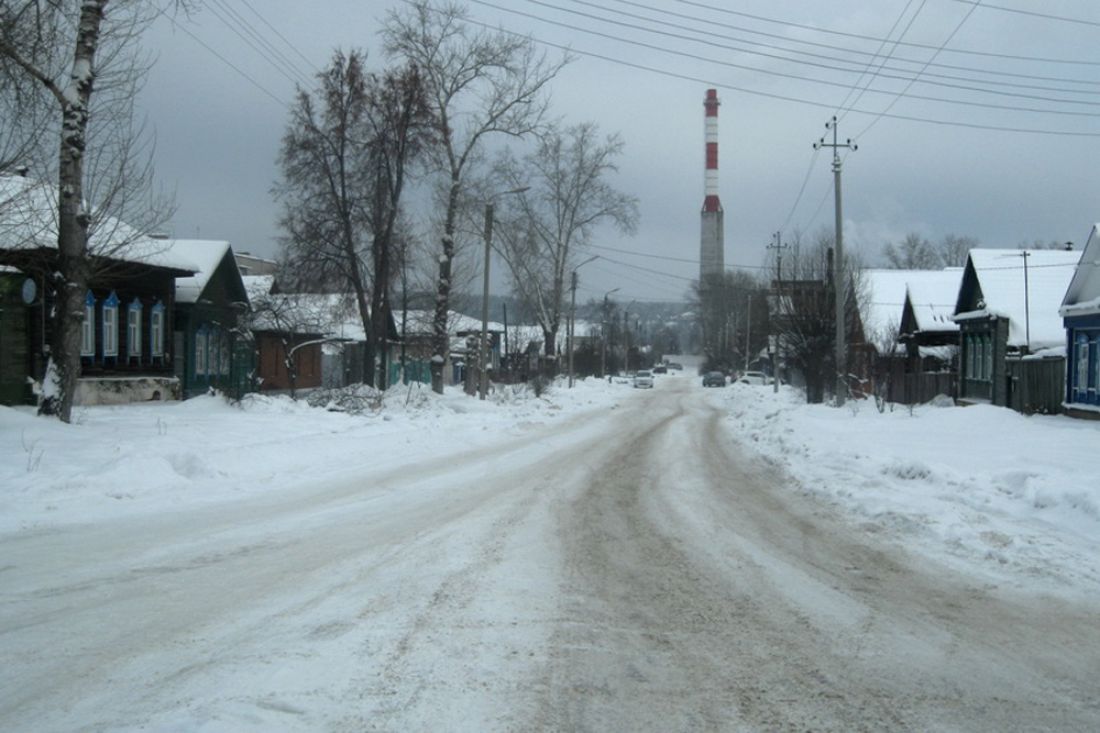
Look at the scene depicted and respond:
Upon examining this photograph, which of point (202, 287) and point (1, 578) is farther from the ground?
point (202, 287)

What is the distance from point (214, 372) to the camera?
125ft

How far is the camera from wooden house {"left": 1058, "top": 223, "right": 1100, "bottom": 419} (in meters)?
26.8

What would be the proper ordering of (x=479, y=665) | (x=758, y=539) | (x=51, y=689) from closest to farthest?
(x=51, y=689), (x=479, y=665), (x=758, y=539)

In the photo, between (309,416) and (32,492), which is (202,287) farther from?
(32,492)

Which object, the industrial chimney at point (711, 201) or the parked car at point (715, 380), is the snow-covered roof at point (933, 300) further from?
the industrial chimney at point (711, 201)

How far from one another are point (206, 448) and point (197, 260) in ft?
73.7

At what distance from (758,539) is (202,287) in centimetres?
2947

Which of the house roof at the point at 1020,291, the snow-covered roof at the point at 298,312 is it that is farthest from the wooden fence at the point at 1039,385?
the snow-covered roof at the point at 298,312

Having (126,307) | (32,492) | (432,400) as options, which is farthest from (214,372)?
(32,492)

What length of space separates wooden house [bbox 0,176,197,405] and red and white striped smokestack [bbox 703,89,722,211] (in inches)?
2709

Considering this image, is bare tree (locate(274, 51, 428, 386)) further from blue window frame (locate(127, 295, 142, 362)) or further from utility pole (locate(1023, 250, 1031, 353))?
utility pole (locate(1023, 250, 1031, 353))

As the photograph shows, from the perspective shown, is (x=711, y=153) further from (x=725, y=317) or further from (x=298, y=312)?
(x=298, y=312)

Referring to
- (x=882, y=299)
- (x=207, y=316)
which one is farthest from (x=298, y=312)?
(x=882, y=299)

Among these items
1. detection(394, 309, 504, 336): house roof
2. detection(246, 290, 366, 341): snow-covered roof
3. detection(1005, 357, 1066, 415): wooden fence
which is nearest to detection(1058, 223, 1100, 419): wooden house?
detection(1005, 357, 1066, 415): wooden fence
